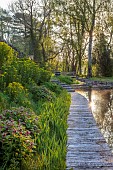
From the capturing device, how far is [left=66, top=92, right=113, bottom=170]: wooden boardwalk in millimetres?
3012

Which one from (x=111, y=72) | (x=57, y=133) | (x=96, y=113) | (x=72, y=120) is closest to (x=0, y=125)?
(x=57, y=133)

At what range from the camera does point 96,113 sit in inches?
296

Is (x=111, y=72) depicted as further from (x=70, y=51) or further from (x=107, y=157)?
(x=107, y=157)

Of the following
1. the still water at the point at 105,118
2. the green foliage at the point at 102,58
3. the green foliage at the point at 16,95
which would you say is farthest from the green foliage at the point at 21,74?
the green foliage at the point at 102,58

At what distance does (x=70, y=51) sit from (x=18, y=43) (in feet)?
25.3

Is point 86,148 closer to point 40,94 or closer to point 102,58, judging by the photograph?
point 40,94

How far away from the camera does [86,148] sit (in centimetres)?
354

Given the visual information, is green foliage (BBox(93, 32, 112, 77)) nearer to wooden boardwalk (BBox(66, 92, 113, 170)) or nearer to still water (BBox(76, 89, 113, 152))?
still water (BBox(76, 89, 113, 152))

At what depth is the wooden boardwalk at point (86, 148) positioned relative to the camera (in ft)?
9.88

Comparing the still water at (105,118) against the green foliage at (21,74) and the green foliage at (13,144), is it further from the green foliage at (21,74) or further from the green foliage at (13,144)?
the green foliage at (13,144)

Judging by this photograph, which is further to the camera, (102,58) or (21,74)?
(102,58)

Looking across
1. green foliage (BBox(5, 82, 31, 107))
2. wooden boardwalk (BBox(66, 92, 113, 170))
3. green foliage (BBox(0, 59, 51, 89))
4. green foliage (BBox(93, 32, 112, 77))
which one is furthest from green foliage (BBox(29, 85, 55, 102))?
green foliage (BBox(93, 32, 112, 77))

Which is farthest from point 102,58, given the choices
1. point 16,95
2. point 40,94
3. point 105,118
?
point 16,95

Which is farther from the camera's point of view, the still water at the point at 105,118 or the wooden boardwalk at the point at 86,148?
the still water at the point at 105,118
